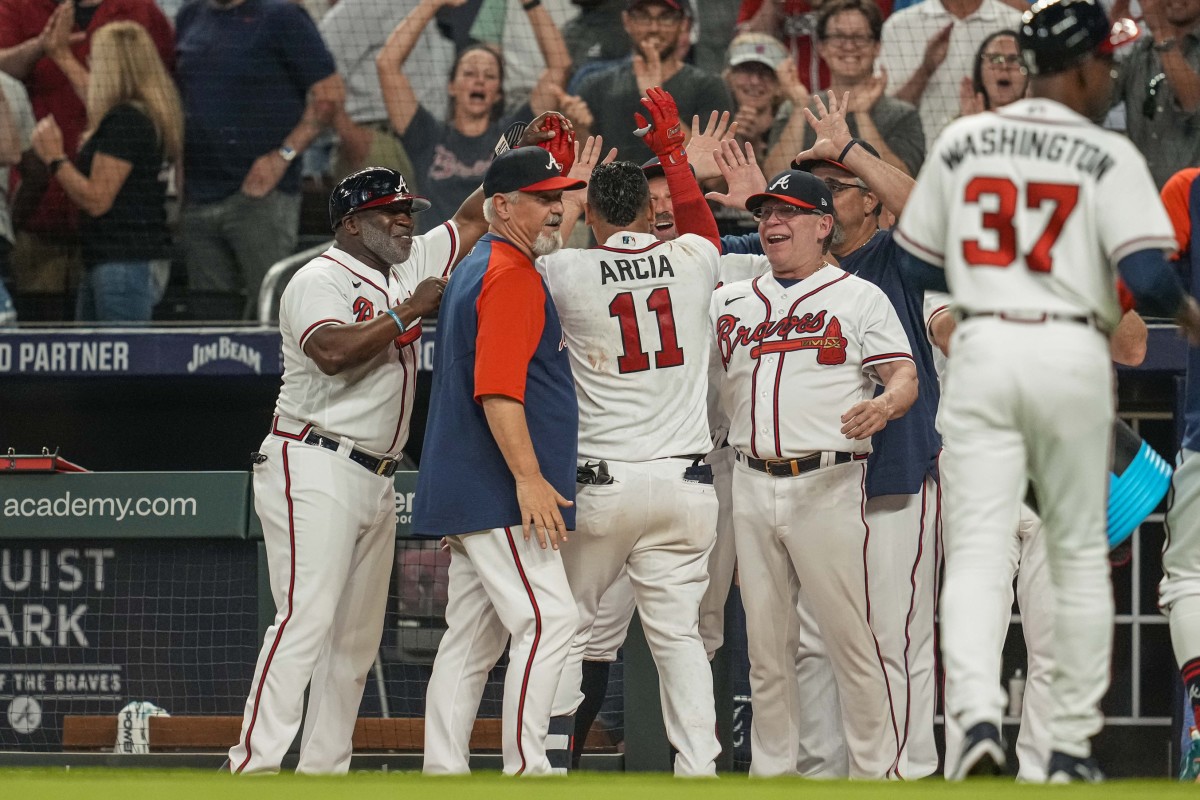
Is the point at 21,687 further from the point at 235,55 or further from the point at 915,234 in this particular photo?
the point at 915,234

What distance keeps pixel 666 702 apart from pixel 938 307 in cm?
145

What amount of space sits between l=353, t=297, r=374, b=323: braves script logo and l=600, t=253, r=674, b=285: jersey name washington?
0.74 meters

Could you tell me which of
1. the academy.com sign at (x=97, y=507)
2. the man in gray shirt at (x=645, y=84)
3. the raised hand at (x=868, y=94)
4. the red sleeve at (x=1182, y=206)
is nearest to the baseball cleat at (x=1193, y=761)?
the red sleeve at (x=1182, y=206)

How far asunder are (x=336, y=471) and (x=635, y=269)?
3.45 ft

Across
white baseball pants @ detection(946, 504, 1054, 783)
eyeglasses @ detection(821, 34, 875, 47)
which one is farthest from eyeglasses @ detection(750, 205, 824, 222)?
eyeglasses @ detection(821, 34, 875, 47)

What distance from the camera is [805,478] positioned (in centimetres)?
438

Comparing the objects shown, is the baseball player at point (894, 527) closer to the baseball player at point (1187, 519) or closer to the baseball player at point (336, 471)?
the baseball player at point (1187, 519)

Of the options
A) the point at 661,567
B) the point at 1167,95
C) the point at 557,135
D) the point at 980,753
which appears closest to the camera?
the point at 980,753

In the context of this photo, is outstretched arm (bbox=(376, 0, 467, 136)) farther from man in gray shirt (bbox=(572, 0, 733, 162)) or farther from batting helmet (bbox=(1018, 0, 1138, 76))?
batting helmet (bbox=(1018, 0, 1138, 76))

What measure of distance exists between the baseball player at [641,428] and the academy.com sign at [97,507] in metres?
1.87

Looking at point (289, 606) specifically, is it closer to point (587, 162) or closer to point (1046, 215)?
point (587, 162)

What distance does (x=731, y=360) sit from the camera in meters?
4.57

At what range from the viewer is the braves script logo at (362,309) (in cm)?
450

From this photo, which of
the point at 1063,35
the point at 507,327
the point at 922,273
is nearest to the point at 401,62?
the point at 507,327
